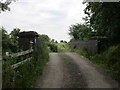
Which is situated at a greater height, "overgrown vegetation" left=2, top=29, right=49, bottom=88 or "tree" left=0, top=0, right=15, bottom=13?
"tree" left=0, top=0, right=15, bottom=13

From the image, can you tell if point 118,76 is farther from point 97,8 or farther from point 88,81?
point 97,8

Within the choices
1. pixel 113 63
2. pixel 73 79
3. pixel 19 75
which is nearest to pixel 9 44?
pixel 113 63

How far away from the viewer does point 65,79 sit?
11539 millimetres

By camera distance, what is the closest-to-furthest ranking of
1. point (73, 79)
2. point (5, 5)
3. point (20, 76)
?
point (20, 76) < point (73, 79) < point (5, 5)

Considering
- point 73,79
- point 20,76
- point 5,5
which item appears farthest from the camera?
point 5,5

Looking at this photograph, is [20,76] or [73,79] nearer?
[20,76]

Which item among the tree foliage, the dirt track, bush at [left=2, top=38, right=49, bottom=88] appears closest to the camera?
bush at [left=2, top=38, right=49, bottom=88]

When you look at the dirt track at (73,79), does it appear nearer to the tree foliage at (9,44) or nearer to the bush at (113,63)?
the bush at (113,63)

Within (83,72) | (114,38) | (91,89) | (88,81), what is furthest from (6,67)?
(114,38)

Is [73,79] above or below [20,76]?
below

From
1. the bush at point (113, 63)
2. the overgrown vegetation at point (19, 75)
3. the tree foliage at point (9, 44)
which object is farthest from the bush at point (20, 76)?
the tree foliage at point (9, 44)

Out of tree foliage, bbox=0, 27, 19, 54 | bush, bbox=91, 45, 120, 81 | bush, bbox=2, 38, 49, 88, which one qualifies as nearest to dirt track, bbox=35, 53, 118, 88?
bush, bbox=2, 38, 49, 88

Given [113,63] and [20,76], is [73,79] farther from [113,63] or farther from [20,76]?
[113,63]

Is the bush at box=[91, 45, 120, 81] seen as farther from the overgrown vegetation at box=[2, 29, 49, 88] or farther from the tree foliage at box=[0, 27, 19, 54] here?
the tree foliage at box=[0, 27, 19, 54]
